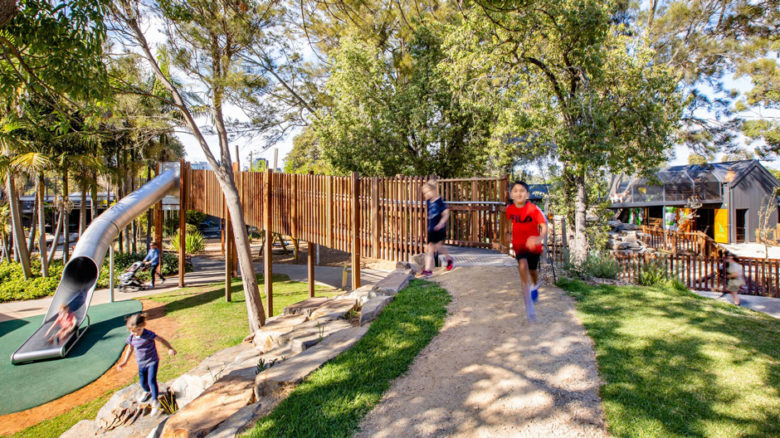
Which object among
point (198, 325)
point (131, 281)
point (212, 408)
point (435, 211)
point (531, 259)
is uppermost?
point (435, 211)

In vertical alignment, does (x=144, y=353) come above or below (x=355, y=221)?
below

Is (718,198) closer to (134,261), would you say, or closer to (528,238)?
(528,238)

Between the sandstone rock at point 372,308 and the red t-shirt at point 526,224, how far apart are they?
2.30 meters

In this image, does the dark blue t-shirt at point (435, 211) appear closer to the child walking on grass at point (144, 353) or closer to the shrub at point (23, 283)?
the child walking on grass at point (144, 353)

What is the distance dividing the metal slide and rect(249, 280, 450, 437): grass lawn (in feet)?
25.7

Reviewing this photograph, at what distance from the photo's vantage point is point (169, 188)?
16.7 metres

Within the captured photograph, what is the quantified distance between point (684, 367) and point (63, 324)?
12.1m

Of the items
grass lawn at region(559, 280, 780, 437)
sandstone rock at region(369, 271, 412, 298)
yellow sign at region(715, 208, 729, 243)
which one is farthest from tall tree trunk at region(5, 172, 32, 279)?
yellow sign at region(715, 208, 729, 243)

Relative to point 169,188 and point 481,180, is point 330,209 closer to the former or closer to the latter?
point 481,180

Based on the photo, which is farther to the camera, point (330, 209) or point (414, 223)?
point (330, 209)

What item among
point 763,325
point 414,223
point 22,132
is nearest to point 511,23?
point 414,223

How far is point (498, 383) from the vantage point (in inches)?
157

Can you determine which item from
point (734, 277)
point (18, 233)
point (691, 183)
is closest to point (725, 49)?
point (691, 183)

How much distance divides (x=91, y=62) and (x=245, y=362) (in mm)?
4387
